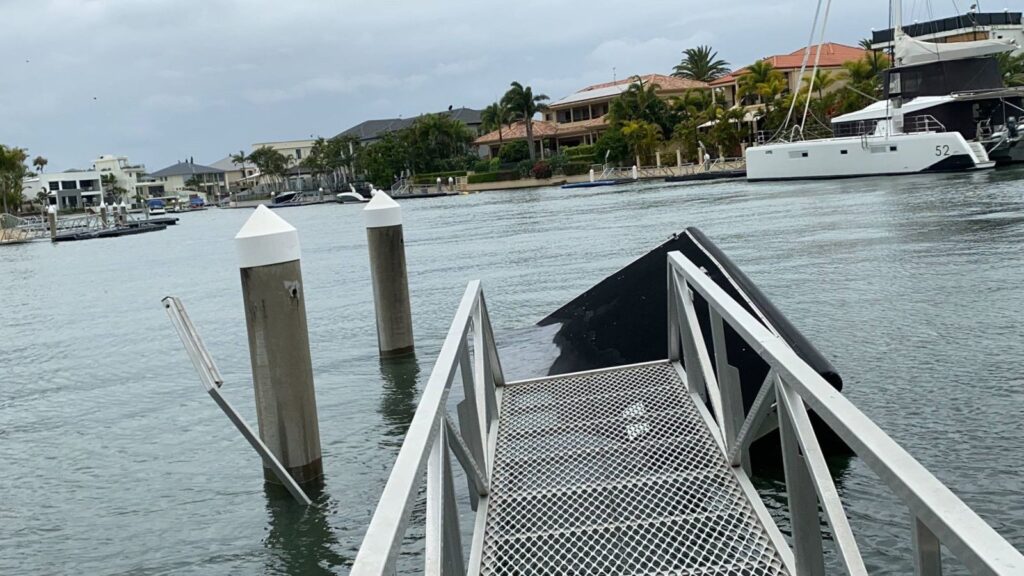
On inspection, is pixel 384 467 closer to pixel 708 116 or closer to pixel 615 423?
pixel 615 423

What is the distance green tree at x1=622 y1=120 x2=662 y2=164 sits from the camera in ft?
277

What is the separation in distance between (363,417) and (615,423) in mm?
4821

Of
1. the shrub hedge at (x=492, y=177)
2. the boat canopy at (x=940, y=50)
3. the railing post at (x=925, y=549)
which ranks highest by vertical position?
the boat canopy at (x=940, y=50)

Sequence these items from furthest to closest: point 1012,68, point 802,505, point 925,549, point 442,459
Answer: point 1012,68, point 802,505, point 442,459, point 925,549

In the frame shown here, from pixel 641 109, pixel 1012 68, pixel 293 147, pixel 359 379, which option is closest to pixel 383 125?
pixel 293 147

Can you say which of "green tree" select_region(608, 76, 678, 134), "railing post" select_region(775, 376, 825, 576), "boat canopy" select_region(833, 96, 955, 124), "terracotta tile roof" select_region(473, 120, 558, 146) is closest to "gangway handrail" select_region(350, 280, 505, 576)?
"railing post" select_region(775, 376, 825, 576)

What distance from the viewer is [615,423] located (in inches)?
250

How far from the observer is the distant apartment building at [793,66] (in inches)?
3344

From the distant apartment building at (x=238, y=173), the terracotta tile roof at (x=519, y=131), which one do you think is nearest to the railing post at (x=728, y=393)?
the terracotta tile roof at (x=519, y=131)

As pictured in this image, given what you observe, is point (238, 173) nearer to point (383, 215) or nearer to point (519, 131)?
point (519, 131)

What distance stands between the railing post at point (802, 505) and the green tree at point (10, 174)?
119572 millimetres

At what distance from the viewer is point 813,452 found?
11.0 feet

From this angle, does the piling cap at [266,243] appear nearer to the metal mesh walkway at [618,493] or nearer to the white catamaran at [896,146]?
the metal mesh walkway at [618,493]

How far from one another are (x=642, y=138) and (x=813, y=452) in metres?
83.1
